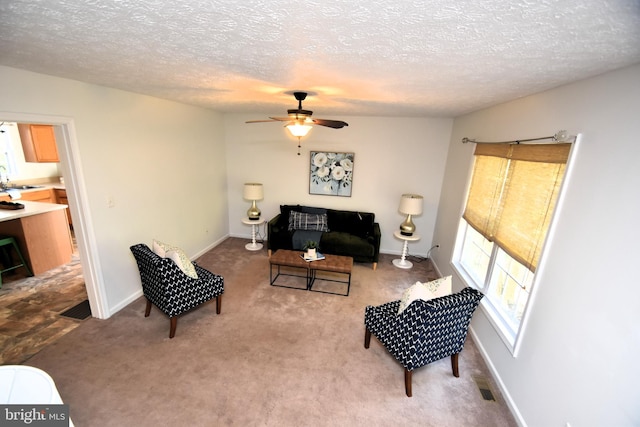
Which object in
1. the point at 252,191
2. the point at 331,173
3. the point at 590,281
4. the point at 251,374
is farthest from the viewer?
the point at 331,173

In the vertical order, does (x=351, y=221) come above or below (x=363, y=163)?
below

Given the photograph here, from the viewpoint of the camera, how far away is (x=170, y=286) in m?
2.54

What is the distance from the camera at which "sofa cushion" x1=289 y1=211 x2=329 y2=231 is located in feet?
15.4

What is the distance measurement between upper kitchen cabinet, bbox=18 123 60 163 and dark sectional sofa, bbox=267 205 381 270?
14.0ft

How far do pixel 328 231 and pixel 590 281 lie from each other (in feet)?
11.5

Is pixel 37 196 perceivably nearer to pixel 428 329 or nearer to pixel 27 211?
pixel 27 211

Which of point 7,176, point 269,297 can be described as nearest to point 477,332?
point 269,297

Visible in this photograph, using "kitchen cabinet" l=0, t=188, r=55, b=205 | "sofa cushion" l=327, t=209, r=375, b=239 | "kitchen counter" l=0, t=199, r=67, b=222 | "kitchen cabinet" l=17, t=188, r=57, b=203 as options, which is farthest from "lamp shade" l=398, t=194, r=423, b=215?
"kitchen cabinet" l=17, t=188, r=57, b=203

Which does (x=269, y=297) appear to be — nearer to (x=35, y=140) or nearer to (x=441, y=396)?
(x=441, y=396)

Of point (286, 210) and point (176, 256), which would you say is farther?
point (286, 210)

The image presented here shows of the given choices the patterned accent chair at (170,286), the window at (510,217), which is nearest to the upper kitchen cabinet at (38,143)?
the patterned accent chair at (170,286)

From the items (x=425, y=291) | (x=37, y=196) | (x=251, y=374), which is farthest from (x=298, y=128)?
(x=37, y=196)

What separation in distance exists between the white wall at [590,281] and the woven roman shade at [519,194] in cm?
14

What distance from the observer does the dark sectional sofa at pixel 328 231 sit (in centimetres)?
433
